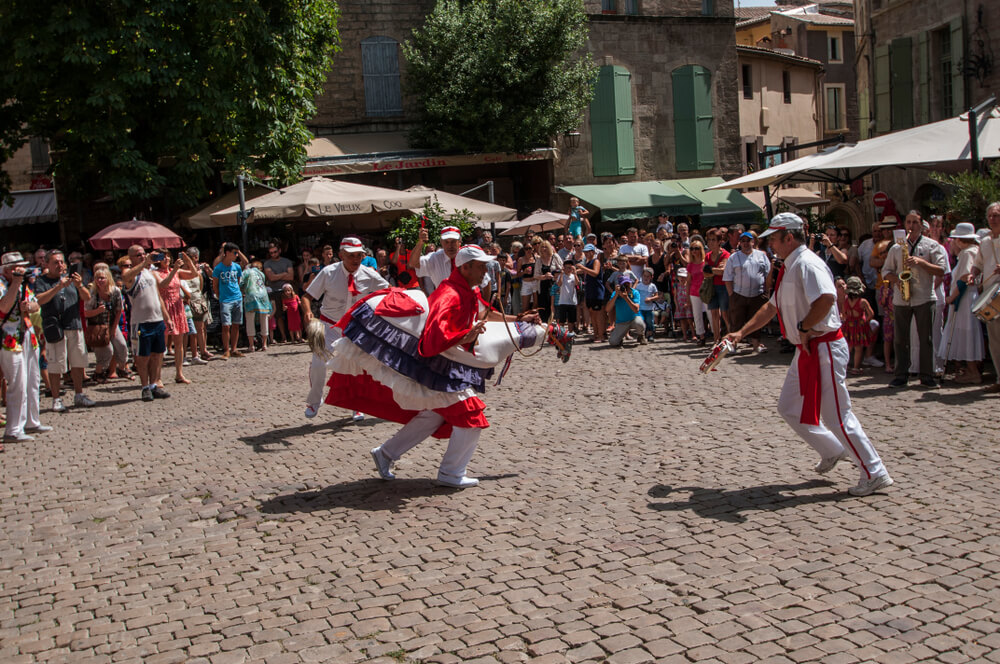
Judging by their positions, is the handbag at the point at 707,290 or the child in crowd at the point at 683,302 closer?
the handbag at the point at 707,290

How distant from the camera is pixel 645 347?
48.4 feet

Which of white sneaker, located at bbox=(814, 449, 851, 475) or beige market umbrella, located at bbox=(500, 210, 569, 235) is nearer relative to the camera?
white sneaker, located at bbox=(814, 449, 851, 475)

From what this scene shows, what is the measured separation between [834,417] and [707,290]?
→ 25.6 ft

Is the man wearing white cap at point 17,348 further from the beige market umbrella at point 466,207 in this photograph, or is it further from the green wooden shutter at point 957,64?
the green wooden shutter at point 957,64

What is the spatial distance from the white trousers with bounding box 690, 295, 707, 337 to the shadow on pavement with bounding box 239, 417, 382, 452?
627 centimetres

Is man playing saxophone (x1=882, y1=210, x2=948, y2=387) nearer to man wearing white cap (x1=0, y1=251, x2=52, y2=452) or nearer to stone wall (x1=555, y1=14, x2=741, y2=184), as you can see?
man wearing white cap (x1=0, y1=251, x2=52, y2=452)

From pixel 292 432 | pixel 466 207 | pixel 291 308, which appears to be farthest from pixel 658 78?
pixel 292 432

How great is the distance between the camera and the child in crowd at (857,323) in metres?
11.2

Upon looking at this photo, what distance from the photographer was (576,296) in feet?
54.1

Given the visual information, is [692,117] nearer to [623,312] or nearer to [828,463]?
[623,312]

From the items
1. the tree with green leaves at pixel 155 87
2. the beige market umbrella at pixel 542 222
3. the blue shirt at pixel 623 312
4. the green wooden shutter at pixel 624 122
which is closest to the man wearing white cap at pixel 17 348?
the blue shirt at pixel 623 312

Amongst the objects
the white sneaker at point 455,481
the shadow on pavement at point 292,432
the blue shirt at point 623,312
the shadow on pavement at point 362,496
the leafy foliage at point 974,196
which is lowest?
the shadow on pavement at point 362,496

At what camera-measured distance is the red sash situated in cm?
624

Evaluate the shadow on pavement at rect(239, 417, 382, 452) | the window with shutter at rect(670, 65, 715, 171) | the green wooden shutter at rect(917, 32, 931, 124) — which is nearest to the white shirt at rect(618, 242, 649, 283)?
the shadow on pavement at rect(239, 417, 382, 452)
